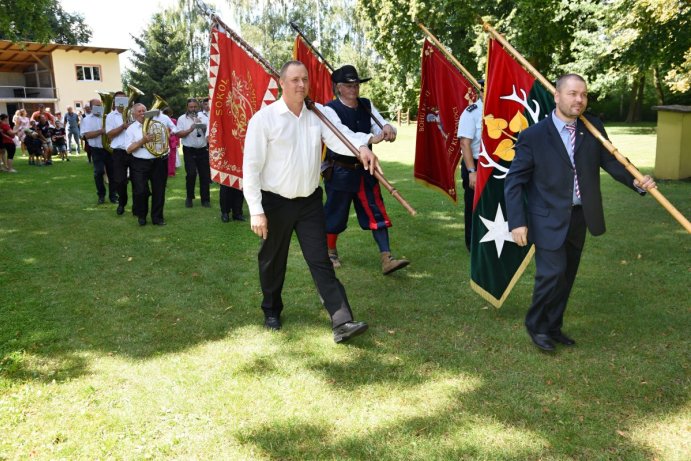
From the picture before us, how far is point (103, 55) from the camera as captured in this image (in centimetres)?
4719

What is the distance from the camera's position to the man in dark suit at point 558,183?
4.22m

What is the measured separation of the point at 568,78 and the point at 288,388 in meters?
2.88

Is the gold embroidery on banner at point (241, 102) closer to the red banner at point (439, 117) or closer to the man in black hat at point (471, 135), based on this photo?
the red banner at point (439, 117)

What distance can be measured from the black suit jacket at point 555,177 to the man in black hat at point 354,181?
7.27 feet

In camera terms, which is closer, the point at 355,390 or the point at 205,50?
the point at 355,390

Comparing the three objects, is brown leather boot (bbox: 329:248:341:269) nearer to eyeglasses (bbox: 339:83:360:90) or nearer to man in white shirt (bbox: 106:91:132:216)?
eyeglasses (bbox: 339:83:360:90)

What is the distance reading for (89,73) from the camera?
47.5m

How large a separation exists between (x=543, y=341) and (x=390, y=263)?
90.6 inches

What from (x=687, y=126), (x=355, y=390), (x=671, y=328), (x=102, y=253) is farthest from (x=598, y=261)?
(x=687, y=126)

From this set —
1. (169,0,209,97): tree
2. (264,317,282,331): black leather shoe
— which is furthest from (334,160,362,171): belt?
(169,0,209,97): tree

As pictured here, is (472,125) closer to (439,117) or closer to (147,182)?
(439,117)

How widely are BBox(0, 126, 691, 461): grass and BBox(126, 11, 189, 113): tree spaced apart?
127 ft

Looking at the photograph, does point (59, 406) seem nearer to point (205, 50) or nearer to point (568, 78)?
point (568, 78)

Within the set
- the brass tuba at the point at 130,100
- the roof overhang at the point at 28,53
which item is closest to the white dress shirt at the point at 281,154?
the brass tuba at the point at 130,100
